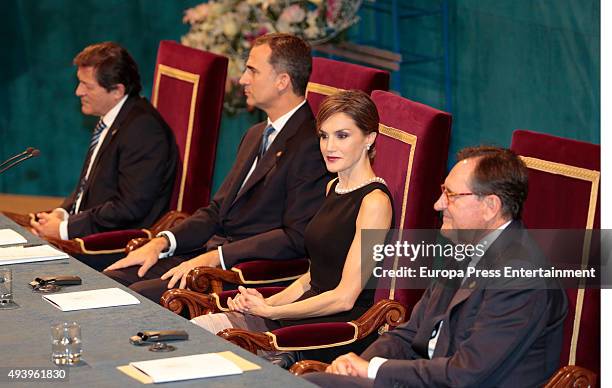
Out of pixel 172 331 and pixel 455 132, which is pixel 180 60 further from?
pixel 172 331

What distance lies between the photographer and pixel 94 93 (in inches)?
219

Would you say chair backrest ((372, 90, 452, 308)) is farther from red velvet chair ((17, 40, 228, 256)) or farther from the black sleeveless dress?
red velvet chair ((17, 40, 228, 256))

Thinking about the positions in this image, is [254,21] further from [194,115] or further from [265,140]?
[265,140]

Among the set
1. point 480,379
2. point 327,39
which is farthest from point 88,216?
point 480,379

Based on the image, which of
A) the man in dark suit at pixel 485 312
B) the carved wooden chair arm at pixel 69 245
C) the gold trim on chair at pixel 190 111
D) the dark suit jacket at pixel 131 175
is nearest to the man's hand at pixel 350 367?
the man in dark suit at pixel 485 312

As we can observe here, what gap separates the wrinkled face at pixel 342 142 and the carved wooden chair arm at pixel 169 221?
145cm

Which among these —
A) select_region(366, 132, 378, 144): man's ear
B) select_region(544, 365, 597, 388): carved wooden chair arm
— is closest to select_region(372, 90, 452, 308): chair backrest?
select_region(366, 132, 378, 144): man's ear

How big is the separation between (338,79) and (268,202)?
56 centimetres

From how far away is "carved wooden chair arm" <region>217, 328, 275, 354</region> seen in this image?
374cm

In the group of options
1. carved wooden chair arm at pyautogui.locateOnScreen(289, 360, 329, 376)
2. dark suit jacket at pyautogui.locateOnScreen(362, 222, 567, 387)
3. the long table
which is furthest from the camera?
carved wooden chair arm at pyautogui.locateOnScreen(289, 360, 329, 376)

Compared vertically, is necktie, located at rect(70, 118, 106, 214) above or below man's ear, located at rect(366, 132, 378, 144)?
below

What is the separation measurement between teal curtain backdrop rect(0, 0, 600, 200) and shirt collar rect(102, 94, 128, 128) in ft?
6.11

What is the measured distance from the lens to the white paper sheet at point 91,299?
3.59 meters

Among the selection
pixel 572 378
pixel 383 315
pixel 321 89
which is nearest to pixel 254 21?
pixel 321 89
